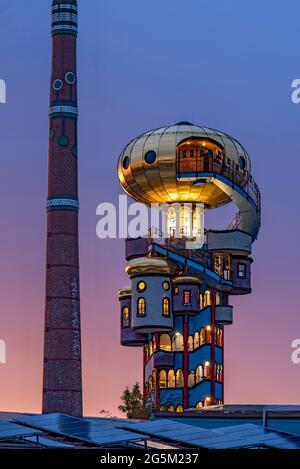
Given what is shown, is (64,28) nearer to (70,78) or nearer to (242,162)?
(70,78)

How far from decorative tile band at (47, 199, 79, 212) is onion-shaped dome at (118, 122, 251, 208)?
3.71 metres

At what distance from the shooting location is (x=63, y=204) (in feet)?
332

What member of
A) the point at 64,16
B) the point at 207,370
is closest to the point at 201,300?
the point at 207,370

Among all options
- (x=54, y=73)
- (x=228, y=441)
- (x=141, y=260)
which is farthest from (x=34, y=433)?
(x=54, y=73)

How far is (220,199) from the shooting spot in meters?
103

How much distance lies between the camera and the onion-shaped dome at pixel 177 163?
9969 centimetres

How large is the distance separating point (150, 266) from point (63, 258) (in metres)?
6.23

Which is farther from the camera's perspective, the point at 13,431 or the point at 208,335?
the point at 208,335

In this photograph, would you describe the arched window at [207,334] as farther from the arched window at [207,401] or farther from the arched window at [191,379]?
the arched window at [207,401]

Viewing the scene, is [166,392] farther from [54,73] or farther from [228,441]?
[228,441]

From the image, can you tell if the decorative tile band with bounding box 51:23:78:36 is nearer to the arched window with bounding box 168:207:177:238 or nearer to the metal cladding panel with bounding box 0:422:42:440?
the arched window with bounding box 168:207:177:238

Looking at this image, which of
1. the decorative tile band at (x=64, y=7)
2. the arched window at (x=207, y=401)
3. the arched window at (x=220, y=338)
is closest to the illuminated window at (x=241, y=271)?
the arched window at (x=220, y=338)

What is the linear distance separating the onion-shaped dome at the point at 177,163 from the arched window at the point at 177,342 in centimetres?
927

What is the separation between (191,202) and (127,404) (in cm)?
1517
